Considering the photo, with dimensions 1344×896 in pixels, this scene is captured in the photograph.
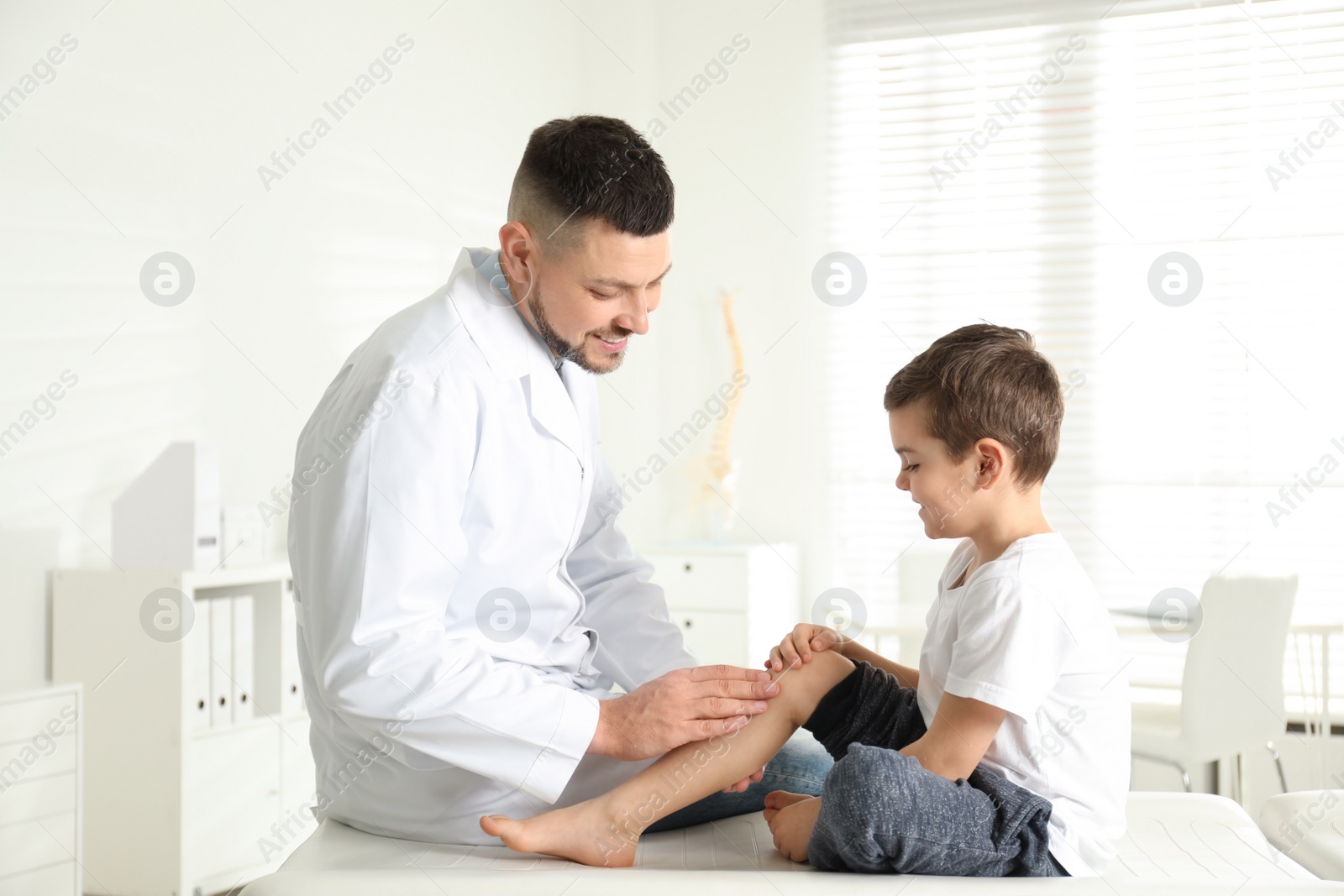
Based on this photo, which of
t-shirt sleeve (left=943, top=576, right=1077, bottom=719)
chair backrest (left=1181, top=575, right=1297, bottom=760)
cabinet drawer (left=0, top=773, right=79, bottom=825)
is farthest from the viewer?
chair backrest (left=1181, top=575, right=1297, bottom=760)

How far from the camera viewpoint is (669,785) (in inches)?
49.6

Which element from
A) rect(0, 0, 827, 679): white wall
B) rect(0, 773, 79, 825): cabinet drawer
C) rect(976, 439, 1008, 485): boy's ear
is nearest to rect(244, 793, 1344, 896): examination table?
rect(976, 439, 1008, 485): boy's ear

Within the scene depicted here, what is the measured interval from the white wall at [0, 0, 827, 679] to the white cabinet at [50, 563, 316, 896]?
13 cm

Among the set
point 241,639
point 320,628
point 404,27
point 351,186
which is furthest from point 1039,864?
point 404,27

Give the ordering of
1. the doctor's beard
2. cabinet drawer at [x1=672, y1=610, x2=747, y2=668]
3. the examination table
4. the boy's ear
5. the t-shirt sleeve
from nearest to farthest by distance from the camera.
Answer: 1. the examination table
2. the t-shirt sleeve
3. the boy's ear
4. the doctor's beard
5. cabinet drawer at [x1=672, y1=610, x2=747, y2=668]

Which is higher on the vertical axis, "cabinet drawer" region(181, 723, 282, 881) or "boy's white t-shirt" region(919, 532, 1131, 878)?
"boy's white t-shirt" region(919, 532, 1131, 878)

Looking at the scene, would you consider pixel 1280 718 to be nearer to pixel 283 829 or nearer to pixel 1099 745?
pixel 1099 745

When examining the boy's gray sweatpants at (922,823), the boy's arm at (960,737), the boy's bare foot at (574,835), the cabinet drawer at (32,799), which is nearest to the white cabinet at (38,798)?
the cabinet drawer at (32,799)

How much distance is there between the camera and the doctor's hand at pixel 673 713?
125 centimetres

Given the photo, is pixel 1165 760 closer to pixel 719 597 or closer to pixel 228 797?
pixel 719 597

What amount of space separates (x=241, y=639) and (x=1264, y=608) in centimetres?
248

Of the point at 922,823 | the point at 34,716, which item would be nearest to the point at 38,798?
the point at 34,716

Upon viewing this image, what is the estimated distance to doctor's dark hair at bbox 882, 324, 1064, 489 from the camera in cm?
134

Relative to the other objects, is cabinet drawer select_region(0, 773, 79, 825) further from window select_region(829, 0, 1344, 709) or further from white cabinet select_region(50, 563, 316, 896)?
window select_region(829, 0, 1344, 709)
